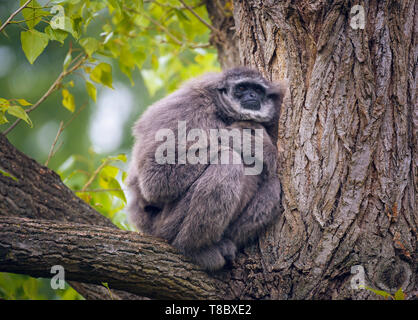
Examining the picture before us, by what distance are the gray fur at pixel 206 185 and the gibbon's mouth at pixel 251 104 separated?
0.06 metres

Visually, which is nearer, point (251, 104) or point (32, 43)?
point (32, 43)

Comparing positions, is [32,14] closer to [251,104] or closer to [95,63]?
[95,63]

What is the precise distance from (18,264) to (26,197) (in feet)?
4.05

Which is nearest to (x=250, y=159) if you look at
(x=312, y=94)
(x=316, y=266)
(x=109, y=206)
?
(x=312, y=94)

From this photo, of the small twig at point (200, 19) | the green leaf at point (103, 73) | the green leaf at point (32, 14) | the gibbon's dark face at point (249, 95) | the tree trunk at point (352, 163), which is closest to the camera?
the tree trunk at point (352, 163)

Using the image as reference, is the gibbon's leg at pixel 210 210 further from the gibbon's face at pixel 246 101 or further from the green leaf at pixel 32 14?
the green leaf at pixel 32 14

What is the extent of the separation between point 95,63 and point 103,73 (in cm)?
24

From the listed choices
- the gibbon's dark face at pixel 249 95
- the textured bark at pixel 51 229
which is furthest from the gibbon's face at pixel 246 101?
the textured bark at pixel 51 229

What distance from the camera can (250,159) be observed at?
16.3ft

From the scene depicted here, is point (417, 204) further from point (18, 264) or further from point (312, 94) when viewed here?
point (18, 264)

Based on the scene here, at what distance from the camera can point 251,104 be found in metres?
5.57

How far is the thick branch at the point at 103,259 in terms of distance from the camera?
3660 mm

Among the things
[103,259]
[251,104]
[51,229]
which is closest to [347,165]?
[251,104]

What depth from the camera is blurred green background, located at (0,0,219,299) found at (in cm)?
536
